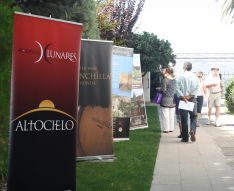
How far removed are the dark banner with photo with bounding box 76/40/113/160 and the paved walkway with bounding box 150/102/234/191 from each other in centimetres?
119

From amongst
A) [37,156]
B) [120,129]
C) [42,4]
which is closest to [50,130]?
[37,156]

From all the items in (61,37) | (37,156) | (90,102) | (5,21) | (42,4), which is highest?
(42,4)

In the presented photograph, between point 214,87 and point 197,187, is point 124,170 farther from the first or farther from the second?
point 214,87

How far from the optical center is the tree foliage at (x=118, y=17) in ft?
74.6

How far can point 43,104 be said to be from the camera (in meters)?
5.38

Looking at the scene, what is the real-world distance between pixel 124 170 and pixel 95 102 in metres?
1.35

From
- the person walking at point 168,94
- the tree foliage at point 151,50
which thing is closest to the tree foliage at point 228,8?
the person walking at point 168,94

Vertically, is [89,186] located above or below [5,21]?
below

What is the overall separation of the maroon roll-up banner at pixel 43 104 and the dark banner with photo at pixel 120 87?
567 cm

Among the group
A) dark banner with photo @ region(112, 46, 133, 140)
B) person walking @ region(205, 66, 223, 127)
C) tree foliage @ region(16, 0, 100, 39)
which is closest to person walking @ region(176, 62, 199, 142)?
dark banner with photo @ region(112, 46, 133, 140)

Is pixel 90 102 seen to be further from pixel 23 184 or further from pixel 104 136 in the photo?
pixel 23 184

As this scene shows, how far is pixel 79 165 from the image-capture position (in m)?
8.71

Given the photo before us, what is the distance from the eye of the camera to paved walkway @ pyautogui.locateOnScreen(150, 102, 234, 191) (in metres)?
7.34

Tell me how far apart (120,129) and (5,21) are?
5194 millimetres
